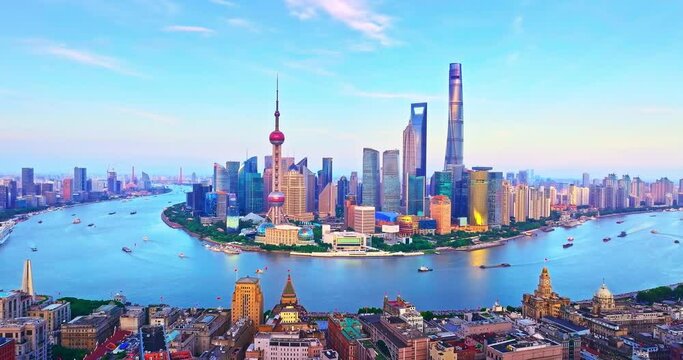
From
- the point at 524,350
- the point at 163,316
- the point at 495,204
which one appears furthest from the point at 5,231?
the point at 495,204

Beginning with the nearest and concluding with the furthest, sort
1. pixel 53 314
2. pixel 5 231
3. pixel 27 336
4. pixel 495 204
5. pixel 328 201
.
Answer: pixel 27 336
pixel 53 314
pixel 5 231
pixel 495 204
pixel 328 201

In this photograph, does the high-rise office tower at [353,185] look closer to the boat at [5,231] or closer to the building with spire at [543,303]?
the boat at [5,231]

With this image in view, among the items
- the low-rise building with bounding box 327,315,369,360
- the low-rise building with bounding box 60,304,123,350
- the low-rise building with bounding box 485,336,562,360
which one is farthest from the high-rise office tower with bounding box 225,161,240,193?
the low-rise building with bounding box 485,336,562,360

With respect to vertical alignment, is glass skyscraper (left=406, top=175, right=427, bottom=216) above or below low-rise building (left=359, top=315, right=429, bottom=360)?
above

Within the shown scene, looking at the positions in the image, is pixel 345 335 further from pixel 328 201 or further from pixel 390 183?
pixel 328 201

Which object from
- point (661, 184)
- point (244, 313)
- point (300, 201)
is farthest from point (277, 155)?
point (661, 184)

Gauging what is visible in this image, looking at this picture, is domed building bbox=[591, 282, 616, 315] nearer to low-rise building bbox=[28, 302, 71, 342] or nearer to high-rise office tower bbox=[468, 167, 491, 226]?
low-rise building bbox=[28, 302, 71, 342]
